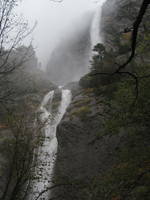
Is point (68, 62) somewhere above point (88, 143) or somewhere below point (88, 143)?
above

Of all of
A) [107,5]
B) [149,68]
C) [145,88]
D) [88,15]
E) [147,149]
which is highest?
[88,15]

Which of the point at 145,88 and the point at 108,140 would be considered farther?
the point at 108,140

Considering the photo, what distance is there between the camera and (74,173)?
55.4 feet

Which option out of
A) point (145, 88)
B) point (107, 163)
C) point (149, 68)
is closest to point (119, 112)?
point (145, 88)

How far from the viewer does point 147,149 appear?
8.61 meters

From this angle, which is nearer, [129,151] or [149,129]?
[129,151]

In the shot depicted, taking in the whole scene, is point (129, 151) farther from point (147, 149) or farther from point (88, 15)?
point (88, 15)

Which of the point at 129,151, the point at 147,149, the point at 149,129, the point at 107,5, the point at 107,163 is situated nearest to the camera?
the point at 147,149

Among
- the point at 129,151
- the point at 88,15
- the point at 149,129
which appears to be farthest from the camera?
the point at 88,15

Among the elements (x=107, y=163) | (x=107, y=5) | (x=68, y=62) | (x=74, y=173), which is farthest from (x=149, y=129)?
(x=68, y=62)

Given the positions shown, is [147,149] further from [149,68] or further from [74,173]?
[74,173]

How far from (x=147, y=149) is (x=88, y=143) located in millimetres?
10051

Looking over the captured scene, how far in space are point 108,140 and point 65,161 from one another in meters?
3.57

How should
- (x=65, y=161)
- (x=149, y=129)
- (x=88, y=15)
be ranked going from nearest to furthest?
1. (x=149, y=129)
2. (x=65, y=161)
3. (x=88, y=15)
